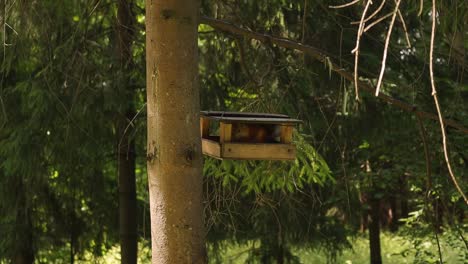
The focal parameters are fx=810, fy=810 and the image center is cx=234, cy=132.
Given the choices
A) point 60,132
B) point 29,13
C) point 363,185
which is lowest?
point 363,185

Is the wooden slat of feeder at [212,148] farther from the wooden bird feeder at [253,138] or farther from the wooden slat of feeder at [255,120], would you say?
the wooden slat of feeder at [255,120]

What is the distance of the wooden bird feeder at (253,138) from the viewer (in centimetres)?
442

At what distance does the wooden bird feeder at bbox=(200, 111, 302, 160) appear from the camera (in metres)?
4.42

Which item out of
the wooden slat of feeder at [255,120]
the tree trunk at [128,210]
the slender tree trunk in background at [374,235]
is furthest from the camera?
the slender tree trunk in background at [374,235]

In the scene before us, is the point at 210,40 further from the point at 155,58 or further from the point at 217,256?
the point at 155,58

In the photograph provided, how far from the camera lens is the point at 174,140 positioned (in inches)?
151

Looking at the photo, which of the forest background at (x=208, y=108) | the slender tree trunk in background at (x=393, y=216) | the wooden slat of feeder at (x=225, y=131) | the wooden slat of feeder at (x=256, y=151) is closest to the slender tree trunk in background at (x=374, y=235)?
the forest background at (x=208, y=108)

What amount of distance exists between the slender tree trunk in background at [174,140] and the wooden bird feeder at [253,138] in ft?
1.63

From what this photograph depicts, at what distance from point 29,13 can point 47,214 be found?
3.72 metres

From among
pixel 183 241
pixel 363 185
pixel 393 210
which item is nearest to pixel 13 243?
pixel 363 185

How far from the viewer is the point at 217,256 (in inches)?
345

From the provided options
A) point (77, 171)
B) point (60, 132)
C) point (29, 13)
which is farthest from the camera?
point (77, 171)

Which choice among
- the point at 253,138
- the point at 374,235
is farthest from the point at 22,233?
the point at 374,235

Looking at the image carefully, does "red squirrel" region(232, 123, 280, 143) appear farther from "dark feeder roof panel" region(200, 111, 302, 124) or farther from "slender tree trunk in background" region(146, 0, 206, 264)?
"slender tree trunk in background" region(146, 0, 206, 264)
